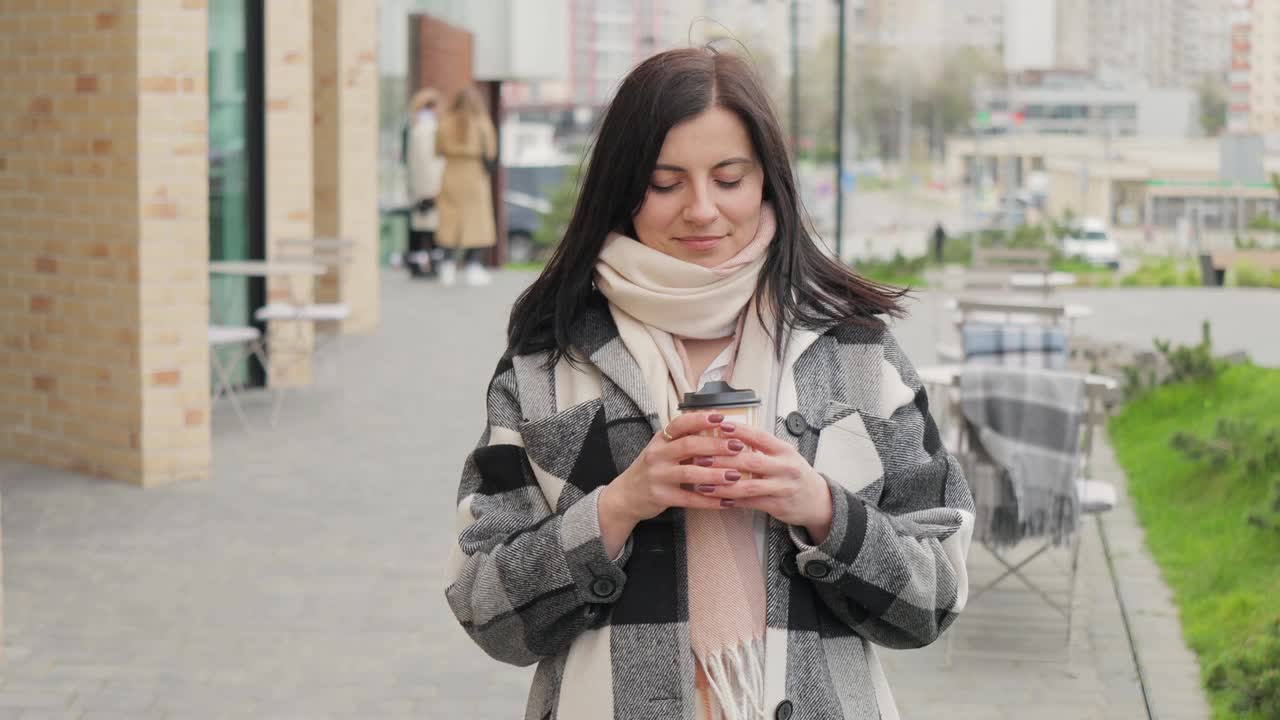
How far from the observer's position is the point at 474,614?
2.20m

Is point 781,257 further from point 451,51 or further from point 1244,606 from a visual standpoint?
point 451,51

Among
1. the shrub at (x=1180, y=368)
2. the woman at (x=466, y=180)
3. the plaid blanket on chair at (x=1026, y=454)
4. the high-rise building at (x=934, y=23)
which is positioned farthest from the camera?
the high-rise building at (x=934, y=23)

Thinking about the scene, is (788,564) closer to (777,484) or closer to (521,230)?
(777,484)

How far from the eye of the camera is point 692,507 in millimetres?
2010

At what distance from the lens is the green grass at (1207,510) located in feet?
21.3

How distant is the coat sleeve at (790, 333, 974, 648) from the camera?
2080 millimetres

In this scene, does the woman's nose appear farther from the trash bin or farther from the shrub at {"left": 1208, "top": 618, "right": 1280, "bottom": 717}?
the trash bin

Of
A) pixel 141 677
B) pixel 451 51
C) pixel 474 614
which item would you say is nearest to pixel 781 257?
pixel 474 614

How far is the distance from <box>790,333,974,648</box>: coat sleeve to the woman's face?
242 mm

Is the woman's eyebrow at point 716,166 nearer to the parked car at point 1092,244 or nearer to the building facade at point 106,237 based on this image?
the building facade at point 106,237

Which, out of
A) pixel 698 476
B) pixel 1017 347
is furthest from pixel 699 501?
pixel 1017 347

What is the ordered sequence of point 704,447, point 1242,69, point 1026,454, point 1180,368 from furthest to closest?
point 1242,69 < point 1180,368 < point 1026,454 < point 704,447

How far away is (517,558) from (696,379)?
296mm

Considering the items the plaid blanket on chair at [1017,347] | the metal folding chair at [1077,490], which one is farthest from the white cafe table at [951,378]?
the plaid blanket on chair at [1017,347]
